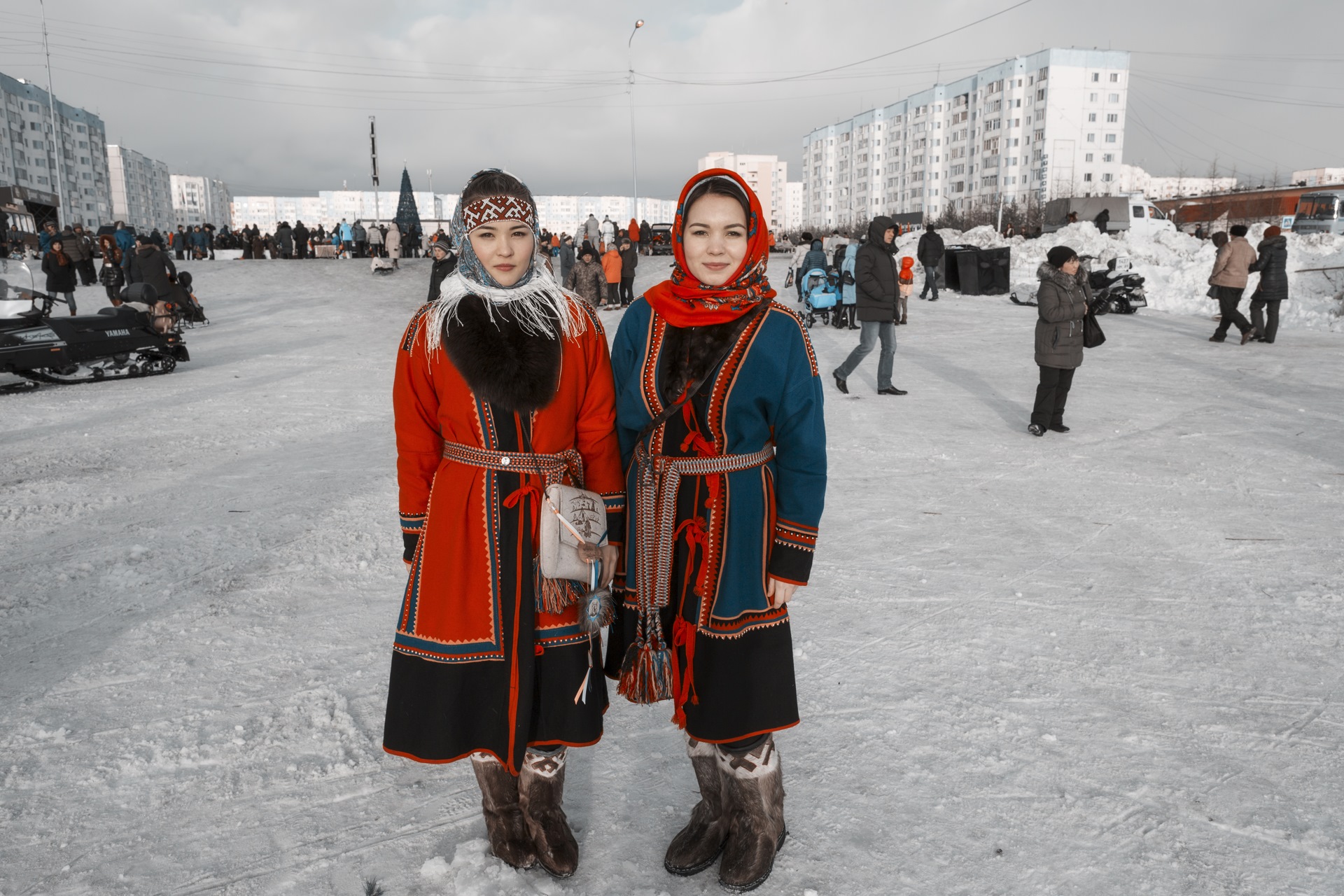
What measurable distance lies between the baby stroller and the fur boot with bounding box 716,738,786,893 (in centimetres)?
1254

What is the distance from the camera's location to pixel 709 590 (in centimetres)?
209

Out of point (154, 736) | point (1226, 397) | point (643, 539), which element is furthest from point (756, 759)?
point (1226, 397)

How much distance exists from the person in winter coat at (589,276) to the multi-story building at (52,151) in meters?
65.5

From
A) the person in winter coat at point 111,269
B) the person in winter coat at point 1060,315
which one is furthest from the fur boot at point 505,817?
the person in winter coat at point 111,269

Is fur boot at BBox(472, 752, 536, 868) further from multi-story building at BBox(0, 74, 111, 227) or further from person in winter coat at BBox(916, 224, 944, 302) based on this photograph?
multi-story building at BBox(0, 74, 111, 227)

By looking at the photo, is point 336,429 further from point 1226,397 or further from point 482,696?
point 1226,397

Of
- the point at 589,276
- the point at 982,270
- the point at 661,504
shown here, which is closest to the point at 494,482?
the point at 661,504

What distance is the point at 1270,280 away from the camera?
12.0 m

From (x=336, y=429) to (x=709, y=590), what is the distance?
673cm

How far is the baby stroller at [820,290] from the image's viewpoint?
47.5ft

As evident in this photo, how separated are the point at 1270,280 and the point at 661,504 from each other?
527 inches

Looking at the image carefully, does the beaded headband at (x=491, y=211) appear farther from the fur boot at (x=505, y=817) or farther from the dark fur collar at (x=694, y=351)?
the fur boot at (x=505, y=817)

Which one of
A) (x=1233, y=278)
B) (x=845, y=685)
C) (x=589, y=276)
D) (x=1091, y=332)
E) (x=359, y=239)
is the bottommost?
(x=845, y=685)

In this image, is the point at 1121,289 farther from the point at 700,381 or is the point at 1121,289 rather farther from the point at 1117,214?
the point at 700,381
